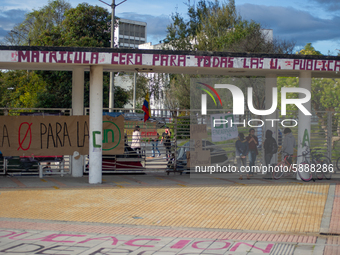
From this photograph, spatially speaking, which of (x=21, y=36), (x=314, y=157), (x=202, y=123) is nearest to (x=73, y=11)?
(x=21, y=36)

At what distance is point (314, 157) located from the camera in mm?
13531

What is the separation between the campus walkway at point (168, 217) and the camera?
642 centimetres

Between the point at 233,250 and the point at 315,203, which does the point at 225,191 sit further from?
the point at 233,250

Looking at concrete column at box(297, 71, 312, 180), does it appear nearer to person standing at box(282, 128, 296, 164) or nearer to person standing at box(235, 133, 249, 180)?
person standing at box(282, 128, 296, 164)

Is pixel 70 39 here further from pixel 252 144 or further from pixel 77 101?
pixel 252 144

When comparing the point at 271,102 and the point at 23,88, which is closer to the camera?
the point at 271,102

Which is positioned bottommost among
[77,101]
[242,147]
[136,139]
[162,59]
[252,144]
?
[242,147]

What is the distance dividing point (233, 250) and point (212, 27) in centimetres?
3046

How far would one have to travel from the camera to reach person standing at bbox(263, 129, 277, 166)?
14.2m

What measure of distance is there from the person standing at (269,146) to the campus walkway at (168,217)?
1.48m

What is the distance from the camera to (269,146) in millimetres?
14242

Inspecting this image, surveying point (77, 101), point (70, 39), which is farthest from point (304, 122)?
point (70, 39)

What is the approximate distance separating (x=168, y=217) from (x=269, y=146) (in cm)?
709

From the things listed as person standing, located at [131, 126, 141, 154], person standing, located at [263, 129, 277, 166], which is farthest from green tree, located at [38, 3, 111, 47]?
person standing, located at [263, 129, 277, 166]
